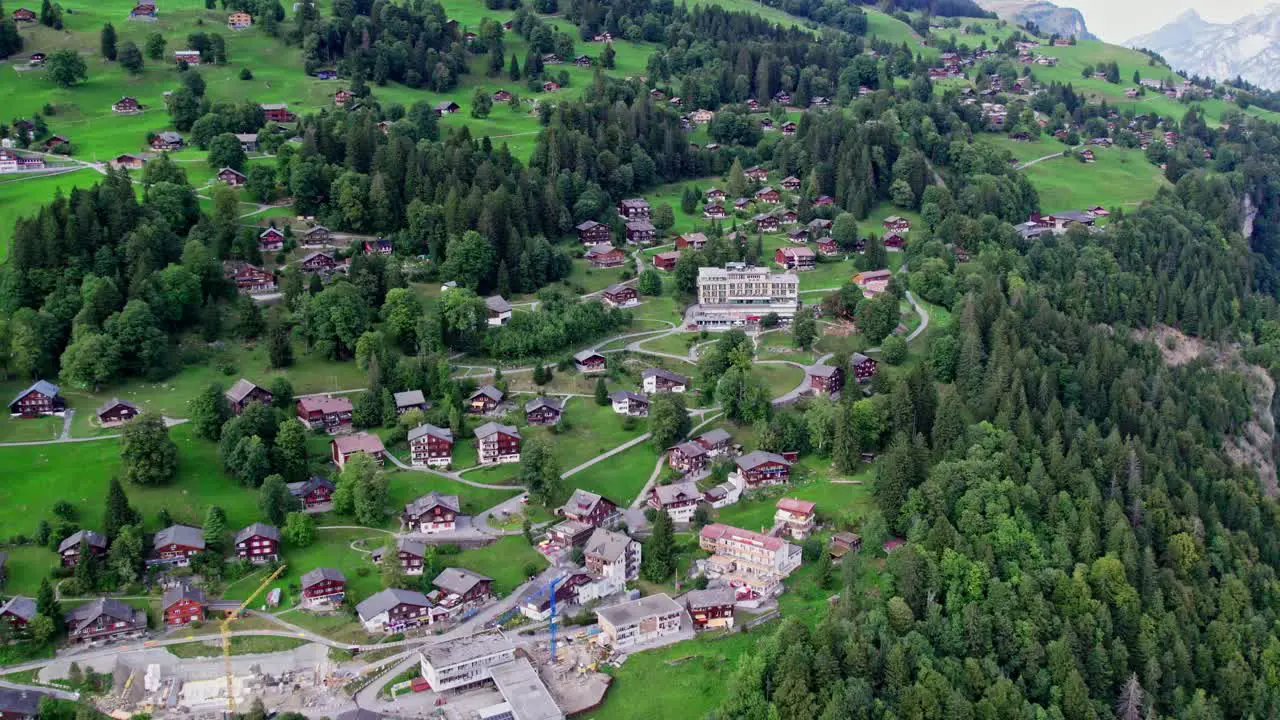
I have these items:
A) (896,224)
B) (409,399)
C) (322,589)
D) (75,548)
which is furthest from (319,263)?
(896,224)

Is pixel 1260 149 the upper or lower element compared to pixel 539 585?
upper

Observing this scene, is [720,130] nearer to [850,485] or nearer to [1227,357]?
[1227,357]

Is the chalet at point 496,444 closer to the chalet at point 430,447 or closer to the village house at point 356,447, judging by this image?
the chalet at point 430,447

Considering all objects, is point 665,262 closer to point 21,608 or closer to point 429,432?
point 429,432

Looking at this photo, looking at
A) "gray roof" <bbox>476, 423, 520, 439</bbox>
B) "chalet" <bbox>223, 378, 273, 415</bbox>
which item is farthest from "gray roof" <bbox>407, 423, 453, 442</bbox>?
"chalet" <bbox>223, 378, 273, 415</bbox>

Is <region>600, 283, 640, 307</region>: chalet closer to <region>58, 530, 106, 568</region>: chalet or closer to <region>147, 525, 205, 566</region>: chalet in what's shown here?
<region>147, 525, 205, 566</region>: chalet

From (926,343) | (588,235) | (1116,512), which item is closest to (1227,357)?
(926,343)
